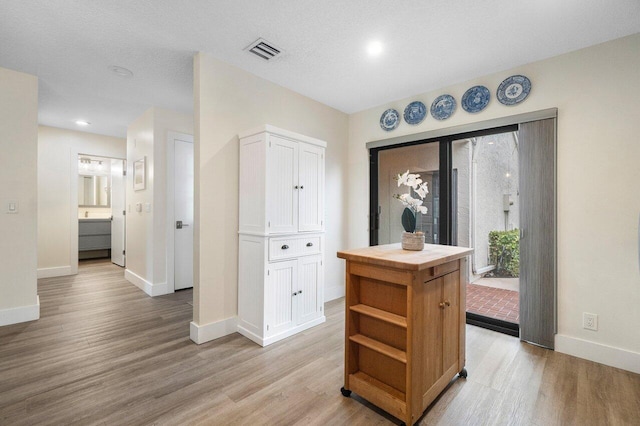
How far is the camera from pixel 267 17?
6.95ft

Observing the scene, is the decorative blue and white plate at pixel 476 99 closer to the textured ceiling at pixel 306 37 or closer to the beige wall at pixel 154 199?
→ the textured ceiling at pixel 306 37

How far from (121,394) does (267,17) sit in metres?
2.83

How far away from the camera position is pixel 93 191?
7137 mm

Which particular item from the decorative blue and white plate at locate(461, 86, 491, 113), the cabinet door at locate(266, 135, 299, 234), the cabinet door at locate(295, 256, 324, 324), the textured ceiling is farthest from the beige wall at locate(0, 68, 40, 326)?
the decorative blue and white plate at locate(461, 86, 491, 113)

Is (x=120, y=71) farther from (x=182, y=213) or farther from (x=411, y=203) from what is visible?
(x=411, y=203)

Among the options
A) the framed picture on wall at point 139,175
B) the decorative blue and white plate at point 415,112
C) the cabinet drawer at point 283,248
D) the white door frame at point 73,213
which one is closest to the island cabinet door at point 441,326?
the cabinet drawer at point 283,248

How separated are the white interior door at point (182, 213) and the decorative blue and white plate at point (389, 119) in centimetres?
296

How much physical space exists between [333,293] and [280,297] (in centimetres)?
146

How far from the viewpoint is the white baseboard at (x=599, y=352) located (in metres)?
2.18

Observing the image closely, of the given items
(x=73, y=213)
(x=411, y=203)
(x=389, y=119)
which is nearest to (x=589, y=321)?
(x=411, y=203)

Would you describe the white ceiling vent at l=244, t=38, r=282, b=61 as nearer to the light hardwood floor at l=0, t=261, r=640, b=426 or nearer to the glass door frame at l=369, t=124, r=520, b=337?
the glass door frame at l=369, t=124, r=520, b=337

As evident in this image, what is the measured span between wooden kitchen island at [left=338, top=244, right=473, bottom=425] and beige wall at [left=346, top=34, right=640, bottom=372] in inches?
51.4

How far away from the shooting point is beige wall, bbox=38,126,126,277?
189 inches

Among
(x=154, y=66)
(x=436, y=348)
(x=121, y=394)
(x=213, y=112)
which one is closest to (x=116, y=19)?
(x=154, y=66)
